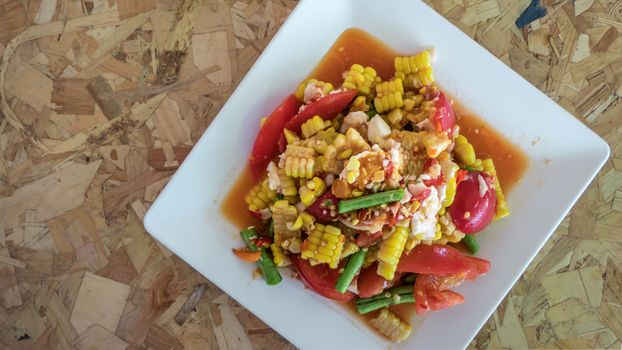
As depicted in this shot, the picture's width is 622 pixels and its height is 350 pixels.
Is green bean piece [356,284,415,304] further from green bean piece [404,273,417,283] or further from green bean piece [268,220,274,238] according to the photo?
green bean piece [268,220,274,238]

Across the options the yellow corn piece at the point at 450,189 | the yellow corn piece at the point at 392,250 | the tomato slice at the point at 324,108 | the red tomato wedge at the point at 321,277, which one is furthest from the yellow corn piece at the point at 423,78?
the red tomato wedge at the point at 321,277

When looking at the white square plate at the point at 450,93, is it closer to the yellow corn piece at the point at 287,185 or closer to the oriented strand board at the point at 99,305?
the yellow corn piece at the point at 287,185

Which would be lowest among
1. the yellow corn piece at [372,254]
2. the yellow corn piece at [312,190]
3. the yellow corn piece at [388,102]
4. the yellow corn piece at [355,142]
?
the yellow corn piece at [372,254]

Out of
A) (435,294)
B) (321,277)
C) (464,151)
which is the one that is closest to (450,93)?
→ (464,151)

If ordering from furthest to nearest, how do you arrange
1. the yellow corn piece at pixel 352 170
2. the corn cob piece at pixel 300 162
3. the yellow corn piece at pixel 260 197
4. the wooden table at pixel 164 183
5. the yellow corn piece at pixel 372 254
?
the wooden table at pixel 164 183 → the yellow corn piece at pixel 260 197 → the yellow corn piece at pixel 372 254 → the corn cob piece at pixel 300 162 → the yellow corn piece at pixel 352 170

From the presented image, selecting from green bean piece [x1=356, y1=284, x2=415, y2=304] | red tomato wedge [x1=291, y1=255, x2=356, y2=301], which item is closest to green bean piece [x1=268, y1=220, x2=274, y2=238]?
red tomato wedge [x1=291, y1=255, x2=356, y2=301]

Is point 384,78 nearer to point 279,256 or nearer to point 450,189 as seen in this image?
point 450,189

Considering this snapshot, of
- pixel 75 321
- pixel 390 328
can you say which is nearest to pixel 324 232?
pixel 390 328
